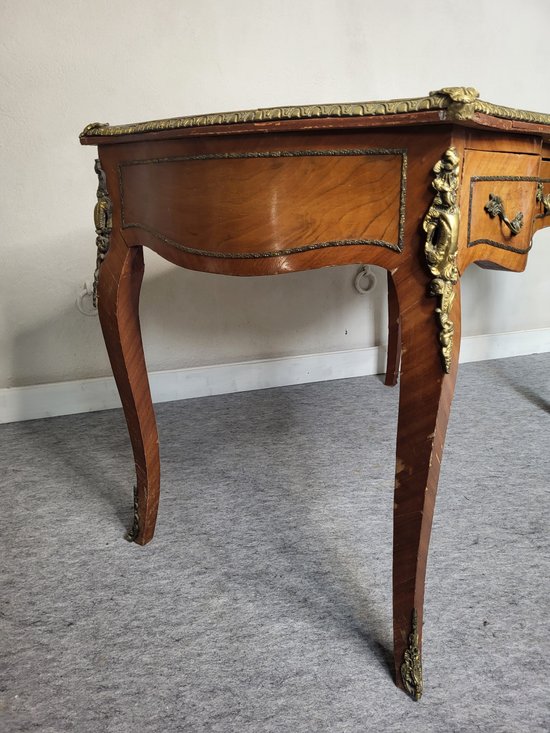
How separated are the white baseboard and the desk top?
134 cm

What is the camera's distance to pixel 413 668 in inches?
35.7

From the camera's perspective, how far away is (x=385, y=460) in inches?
66.4

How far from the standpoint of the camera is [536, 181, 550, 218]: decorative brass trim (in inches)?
47.9

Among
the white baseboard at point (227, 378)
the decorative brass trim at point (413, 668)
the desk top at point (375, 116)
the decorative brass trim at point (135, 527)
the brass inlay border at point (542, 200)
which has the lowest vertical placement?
the white baseboard at point (227, 378)

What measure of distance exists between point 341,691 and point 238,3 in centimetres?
198

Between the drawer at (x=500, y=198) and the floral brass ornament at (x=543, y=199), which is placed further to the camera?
the floral brass ornament at (x=543, y=199)

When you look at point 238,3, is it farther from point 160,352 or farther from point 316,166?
point 316,166

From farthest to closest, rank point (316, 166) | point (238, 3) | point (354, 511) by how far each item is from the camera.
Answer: point (238, 3) < point (354, 511) < point (316, 166)

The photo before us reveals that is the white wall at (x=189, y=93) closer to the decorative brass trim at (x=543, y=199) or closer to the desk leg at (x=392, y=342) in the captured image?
the desk leg at (x=392, y=342)

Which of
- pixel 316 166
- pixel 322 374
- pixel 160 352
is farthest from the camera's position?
pixel 322 374

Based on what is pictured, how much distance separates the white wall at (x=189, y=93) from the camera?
6.26 ft

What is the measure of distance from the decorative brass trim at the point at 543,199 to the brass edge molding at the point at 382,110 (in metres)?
0.30

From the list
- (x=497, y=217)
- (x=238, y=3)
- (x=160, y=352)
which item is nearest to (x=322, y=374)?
(x=160, y=352)

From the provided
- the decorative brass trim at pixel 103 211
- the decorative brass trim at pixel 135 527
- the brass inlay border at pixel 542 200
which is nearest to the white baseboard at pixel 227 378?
the decorative brass trim at pixel 135 527
